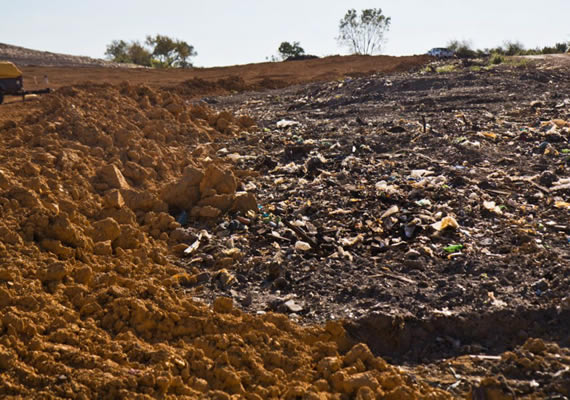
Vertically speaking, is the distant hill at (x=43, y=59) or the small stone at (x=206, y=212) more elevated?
the distant hill at (x=43, y=59)

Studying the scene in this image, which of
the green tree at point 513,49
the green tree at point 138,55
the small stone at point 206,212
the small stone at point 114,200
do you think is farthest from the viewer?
the green tree at point 138,55

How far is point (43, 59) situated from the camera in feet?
85.3

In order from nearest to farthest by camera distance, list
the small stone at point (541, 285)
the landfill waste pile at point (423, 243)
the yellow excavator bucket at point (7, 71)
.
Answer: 1. the landfill waste pile at point (423, 243)
2. the small stone at point (541, 285)
3. the yellow excavator bucket at point (7, 71)

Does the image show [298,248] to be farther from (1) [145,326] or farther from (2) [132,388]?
(2) [132,388]

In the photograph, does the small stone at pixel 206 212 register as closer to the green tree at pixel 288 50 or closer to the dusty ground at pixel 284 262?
the dusty ground at pixel 284 262

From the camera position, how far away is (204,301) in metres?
4.17

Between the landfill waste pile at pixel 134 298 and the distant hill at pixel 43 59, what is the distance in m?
19.7

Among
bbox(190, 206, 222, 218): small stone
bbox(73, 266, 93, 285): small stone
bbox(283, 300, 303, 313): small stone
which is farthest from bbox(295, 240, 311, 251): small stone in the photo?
bbox(73, 266, 93, 285): small stone

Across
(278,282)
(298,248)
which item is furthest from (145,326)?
(298,248)

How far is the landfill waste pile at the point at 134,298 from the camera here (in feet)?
10.1

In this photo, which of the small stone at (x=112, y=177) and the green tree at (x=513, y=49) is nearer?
the small stone at (x=112, y=177)

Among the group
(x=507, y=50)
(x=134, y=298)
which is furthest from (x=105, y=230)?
(x=507, y=50)

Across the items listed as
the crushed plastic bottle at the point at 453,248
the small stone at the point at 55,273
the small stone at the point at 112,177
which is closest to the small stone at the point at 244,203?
the small stone at the point at 112,177

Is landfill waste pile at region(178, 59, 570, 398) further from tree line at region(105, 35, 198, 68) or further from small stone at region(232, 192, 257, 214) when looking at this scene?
tree line at region(105, 35, 198, 68)
